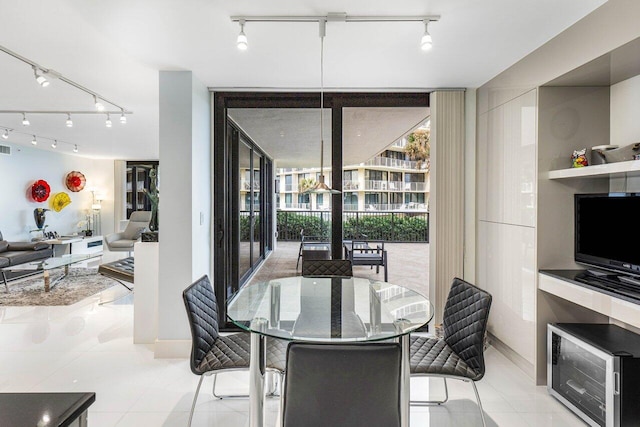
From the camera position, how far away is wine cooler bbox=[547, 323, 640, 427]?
6.34ft

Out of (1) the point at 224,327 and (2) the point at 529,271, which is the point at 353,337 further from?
(1) the point at 224,327

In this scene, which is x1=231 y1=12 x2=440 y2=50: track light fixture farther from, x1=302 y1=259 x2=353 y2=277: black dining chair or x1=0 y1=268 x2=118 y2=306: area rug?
x1=0 y1=268 x2=118 y2=306: area rug

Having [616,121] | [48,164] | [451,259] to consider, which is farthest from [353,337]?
[48,164]

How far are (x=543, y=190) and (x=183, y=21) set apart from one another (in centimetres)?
275

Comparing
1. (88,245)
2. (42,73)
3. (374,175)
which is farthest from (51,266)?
(374,175)

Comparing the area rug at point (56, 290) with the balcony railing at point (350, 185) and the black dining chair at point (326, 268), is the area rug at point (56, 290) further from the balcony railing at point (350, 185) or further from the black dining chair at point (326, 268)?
the balcony railing at point (350, 185)

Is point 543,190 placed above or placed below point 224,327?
above

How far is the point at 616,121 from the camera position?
2.50 m

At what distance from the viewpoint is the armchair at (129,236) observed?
293 inches

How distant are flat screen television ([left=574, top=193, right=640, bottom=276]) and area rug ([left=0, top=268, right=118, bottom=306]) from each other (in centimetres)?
553

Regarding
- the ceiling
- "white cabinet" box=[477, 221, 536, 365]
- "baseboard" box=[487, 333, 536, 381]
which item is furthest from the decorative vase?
"baseboard" box=[487, 333, 536, 381]

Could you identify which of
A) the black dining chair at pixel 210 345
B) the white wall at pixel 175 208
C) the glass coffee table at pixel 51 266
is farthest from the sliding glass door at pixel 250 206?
the glass coffee table at pixel 51 266

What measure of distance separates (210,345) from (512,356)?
2477 millimetres

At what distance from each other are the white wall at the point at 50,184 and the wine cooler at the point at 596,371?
8.58 meters
